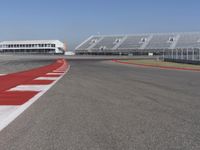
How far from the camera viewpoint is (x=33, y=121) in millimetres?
5867

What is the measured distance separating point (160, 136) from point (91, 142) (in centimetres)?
100

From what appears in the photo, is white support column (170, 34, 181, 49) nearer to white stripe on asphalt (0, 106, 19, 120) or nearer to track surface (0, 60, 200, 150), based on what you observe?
track surface (0, 60, 200, 150)

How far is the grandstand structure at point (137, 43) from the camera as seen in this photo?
296 feet

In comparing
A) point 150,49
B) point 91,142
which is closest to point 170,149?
point 91,142

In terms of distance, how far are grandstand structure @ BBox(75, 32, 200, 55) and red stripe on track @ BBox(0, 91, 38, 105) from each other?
7812cm

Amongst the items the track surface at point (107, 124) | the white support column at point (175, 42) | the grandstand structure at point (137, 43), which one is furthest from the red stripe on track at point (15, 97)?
the white support column at point (175, 42)

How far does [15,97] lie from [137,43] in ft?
300

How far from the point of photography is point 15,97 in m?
8.71

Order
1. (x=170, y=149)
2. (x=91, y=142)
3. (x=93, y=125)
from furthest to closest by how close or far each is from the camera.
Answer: (x=93, y=125) < (x=91, y=142) < (x=170, y=149)

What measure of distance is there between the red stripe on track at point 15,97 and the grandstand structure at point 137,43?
256 ft

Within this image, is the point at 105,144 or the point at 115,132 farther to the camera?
the point at 115,132

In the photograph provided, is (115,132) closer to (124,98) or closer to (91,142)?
(91,142)

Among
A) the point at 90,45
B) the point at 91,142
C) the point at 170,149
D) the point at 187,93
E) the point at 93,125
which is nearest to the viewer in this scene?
the point at 170,149

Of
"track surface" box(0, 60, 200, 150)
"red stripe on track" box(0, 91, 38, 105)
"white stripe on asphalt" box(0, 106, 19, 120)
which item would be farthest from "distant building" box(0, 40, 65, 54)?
"white stripe on asphalt" box(0, 106, 19, 120)
